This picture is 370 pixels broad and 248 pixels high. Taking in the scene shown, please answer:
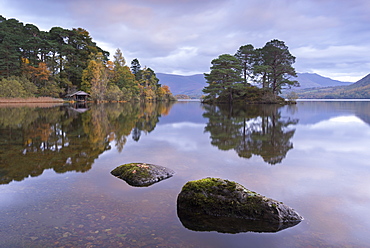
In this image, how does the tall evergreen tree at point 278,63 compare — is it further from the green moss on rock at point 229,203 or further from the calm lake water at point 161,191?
the green moss on rock at point 229,203

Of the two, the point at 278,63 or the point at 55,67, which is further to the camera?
the point at 55,67

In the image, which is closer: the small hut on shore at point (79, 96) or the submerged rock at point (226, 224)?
the submerged rock at point (226, 224)

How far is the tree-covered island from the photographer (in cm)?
4997

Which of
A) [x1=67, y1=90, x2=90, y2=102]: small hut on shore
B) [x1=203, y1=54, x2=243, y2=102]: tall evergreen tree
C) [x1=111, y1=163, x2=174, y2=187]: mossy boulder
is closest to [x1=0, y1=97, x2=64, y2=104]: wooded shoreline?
[x1=67, y1=90, x2=90, y2=102]: small hut on shore

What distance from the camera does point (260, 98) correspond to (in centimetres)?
5216

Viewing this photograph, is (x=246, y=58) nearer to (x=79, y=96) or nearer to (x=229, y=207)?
(x=79, y=96)

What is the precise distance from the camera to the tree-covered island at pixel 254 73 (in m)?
50.0

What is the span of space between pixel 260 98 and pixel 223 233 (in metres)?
51.3

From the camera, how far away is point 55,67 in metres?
57.5

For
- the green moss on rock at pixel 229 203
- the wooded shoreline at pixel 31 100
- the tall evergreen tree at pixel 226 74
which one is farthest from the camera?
the tall evergreen tree at pixel 226 74

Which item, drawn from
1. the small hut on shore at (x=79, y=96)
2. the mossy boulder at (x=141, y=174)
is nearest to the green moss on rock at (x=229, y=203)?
the mossy boulder at (x=141, y=174)

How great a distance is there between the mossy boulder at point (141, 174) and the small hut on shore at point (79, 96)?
53026 mm

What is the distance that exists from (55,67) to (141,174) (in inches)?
2400

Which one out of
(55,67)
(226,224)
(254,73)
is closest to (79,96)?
(55,67)
